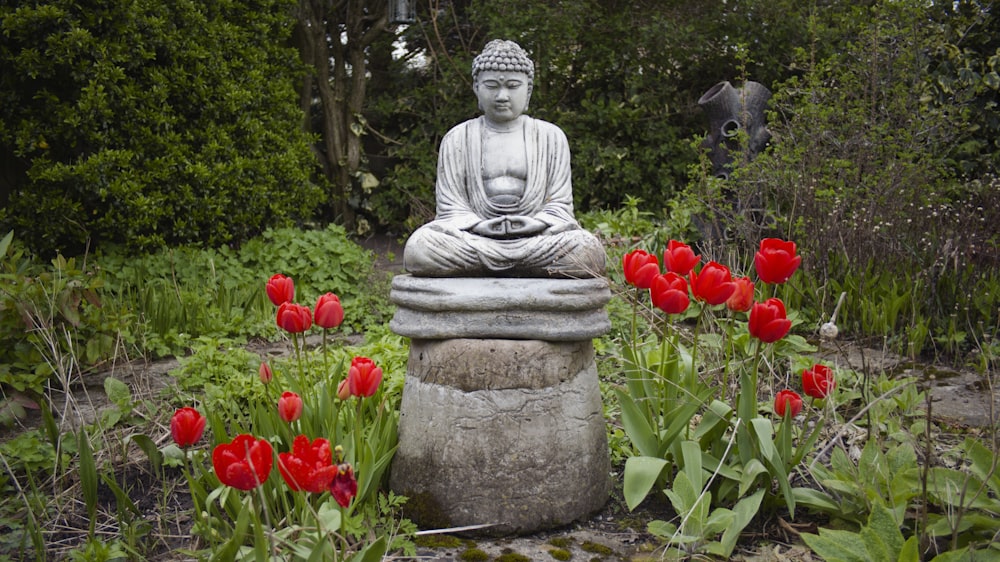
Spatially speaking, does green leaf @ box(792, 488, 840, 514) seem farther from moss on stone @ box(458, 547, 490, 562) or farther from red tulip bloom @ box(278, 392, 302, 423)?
red tulip bloom @ box(278, 392, 302, 423)

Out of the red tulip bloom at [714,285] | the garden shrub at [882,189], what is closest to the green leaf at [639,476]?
the red tulip bloom at [714,285]

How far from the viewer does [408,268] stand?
2975mm

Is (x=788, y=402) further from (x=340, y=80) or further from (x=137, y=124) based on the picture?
(x=340, y=80)

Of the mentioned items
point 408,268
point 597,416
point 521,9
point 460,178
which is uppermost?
point 521,9

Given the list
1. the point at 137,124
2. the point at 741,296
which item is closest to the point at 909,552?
the point at 741,296

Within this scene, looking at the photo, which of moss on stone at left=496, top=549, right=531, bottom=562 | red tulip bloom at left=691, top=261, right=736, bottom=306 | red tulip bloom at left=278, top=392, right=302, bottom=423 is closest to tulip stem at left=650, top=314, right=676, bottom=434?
red tulip bloom at left=691, top=261, right=736, bottom=306

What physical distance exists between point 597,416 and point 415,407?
0.67 meters

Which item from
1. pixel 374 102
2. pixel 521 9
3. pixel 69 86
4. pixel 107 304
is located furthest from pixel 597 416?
pixel 374 102

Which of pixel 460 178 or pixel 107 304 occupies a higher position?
pixel 460 178

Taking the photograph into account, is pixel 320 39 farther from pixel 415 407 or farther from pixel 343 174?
pixel 415 407

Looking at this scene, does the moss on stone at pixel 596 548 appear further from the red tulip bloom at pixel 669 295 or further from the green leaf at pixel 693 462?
the red tulip bloom at pixel 669 295

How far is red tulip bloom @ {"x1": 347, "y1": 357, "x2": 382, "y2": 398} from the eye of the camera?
8.43 ft

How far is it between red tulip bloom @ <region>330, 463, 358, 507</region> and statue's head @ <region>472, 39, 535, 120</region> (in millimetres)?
1780

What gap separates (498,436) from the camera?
9.22 feet
